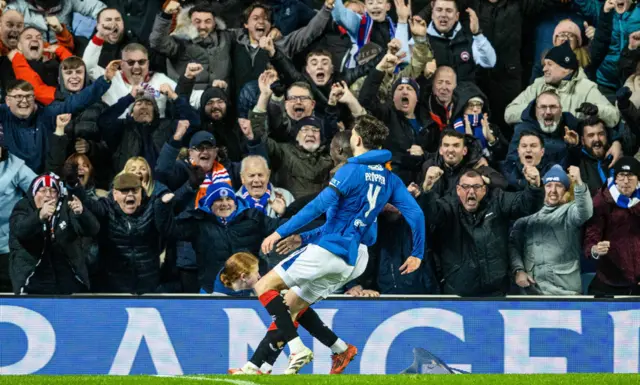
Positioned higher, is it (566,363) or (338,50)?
(338,50)

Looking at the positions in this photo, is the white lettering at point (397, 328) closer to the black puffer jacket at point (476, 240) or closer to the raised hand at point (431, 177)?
the black puffer jacket at point (476, 240)

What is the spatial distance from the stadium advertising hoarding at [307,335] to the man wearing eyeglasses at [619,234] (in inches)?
22.8

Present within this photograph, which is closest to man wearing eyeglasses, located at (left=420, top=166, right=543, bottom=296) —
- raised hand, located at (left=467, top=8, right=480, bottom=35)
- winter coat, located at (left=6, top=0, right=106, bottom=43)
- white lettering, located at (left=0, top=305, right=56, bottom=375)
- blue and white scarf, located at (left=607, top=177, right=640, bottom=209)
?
blue and white scarf, located at (left=607, top=177, right=640, bottom=209)

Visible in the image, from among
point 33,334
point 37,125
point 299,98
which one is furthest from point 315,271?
point 37,125

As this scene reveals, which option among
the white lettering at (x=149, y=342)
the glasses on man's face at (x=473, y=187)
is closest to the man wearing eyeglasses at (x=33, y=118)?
the white lettering at (x=149, y=342)

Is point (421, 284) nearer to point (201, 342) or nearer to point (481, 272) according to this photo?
point (481, 272)

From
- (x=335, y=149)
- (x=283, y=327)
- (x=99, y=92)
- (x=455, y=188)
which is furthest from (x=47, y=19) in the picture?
(x=283, y=327)

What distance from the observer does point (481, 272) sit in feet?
34.9

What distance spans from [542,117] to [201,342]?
4195mm

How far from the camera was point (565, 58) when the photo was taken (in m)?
12.1

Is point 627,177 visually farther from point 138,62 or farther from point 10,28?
point 10,28

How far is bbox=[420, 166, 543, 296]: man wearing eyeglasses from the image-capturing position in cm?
1063

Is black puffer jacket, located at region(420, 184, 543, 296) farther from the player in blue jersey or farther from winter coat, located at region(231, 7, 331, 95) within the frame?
winter coat, located at region(231, 7, 331, 95)

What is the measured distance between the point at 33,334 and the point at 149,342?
3.37 feet
